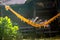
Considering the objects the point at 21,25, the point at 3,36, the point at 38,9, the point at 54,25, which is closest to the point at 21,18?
the point at 21,25

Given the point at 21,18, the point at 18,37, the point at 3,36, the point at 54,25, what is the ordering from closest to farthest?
the point at 3,36 → the point at 18,37 → the point at 21,18 → the point at 54,25

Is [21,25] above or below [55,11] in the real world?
below

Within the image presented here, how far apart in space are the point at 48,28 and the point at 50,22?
6.3 inches

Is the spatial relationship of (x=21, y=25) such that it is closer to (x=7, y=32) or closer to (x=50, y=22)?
(x=50, y=22)

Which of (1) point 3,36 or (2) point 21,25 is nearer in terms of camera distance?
(1) point 3,36

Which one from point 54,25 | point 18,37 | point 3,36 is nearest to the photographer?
point 3,36

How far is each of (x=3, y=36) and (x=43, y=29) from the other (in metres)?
1.49

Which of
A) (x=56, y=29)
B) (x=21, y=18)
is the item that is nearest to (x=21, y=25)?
(x=21, y=18)

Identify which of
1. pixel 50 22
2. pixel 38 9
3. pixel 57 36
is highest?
pixel 38 9

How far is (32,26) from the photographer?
4.96 meters

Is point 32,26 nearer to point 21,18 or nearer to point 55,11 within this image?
point 21,18

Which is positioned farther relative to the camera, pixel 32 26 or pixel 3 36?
pixel 32 26

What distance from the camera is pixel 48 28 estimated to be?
512 centimetres

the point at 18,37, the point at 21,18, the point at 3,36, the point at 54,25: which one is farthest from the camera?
the point at 54,25
